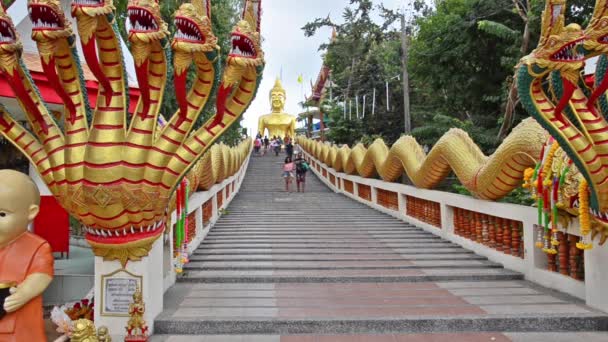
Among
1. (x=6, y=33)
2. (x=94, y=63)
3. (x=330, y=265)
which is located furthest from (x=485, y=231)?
(x=6, y=33)

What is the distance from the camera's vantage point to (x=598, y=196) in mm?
4094

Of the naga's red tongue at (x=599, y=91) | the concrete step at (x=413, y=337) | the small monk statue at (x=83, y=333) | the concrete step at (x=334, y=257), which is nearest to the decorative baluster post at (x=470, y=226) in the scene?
the concrete step at (x=334, y=257)

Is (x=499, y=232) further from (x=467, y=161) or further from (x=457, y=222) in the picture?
(x=457, y=222)

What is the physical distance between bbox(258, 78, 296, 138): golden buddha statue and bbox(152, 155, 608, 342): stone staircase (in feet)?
91.0

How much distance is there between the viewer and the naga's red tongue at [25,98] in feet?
11.7

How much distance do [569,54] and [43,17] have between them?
13.1ft

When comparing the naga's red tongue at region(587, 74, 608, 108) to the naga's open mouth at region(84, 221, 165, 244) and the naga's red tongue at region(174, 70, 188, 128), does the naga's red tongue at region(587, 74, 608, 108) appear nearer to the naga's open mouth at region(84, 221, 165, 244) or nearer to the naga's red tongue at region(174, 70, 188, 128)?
the naga's red tongue at region(174, 70, 188, 128)

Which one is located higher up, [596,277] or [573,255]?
[573,255]

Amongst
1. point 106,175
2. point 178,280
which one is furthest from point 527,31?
point 106,175

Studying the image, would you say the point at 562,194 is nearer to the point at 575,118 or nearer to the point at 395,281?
the point at 575,118

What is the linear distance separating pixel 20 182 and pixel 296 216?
7683 millimetres

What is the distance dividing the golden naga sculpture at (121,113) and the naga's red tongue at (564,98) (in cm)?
250

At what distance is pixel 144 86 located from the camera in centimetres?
371

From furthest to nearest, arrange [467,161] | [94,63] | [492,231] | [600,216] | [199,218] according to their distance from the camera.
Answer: [199,218], [467,161], [492,231], [600,216], [94,63]
